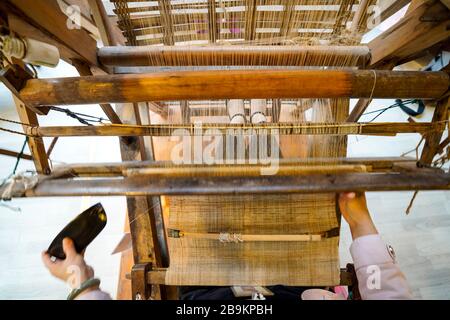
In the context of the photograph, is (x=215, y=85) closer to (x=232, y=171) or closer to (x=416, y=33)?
(x=232, y=171)

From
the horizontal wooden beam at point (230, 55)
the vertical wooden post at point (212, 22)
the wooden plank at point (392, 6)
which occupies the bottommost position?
the horizontal wooden beam at point (230, 55)

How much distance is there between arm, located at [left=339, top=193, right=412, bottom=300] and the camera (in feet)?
3.65

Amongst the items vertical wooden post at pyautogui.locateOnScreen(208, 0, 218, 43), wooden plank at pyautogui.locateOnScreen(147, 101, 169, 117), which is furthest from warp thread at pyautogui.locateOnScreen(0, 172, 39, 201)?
wooden plank at pyautogui.locateOnScreen(147, 101, 169, 117)

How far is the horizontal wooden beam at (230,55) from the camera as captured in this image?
1497 mm

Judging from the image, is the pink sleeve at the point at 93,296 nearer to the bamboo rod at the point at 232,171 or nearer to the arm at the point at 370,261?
the bamboo rod at the point at 232,171

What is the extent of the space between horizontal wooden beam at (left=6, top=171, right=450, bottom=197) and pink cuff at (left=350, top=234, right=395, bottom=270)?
286mm

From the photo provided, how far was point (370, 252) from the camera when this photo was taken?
1215 mm

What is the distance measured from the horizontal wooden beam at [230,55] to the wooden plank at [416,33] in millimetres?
140

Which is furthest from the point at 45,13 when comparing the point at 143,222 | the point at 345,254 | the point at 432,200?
the point at 432,200

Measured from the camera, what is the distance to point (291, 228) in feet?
5.77

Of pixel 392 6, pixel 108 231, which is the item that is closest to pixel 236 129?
pixel 392 6

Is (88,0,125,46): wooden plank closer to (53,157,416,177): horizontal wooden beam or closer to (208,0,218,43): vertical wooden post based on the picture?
(208,0,218,43): vertical wooden post

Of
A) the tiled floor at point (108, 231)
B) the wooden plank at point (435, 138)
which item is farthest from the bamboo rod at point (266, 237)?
the tiled floor at point (108, 231)
